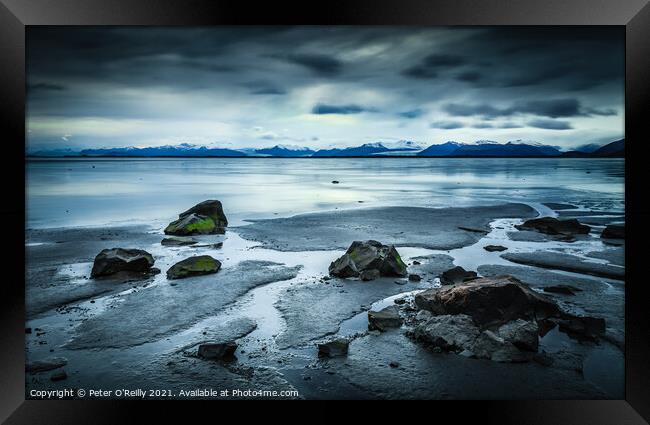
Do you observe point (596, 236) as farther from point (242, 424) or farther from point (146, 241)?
point (146, 241)

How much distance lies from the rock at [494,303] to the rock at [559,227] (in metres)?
4.56

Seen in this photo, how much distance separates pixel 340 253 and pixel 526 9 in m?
4.69

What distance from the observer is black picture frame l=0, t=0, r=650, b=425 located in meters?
4.11

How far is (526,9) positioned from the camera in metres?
4.18

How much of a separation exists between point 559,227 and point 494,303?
5267 mm

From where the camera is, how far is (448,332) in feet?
14.8

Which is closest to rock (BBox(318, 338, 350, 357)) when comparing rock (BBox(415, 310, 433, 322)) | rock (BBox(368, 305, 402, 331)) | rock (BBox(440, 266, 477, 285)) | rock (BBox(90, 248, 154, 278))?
rock (BBox(368, 305, 402, 331))

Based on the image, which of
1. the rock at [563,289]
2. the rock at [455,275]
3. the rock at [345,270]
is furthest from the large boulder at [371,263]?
the rock at [563,289]

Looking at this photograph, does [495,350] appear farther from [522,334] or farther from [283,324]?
[283,324]

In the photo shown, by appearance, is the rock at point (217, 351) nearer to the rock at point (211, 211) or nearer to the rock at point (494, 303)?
the rock at point (494, 303)

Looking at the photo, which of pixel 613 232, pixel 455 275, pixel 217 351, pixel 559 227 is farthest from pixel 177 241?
pixel 613 232

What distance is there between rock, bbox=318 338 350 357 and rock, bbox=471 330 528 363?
1255 millimetres

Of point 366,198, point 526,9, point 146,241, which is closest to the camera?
point 526,9

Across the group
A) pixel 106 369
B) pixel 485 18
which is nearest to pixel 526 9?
pixel 485 18
